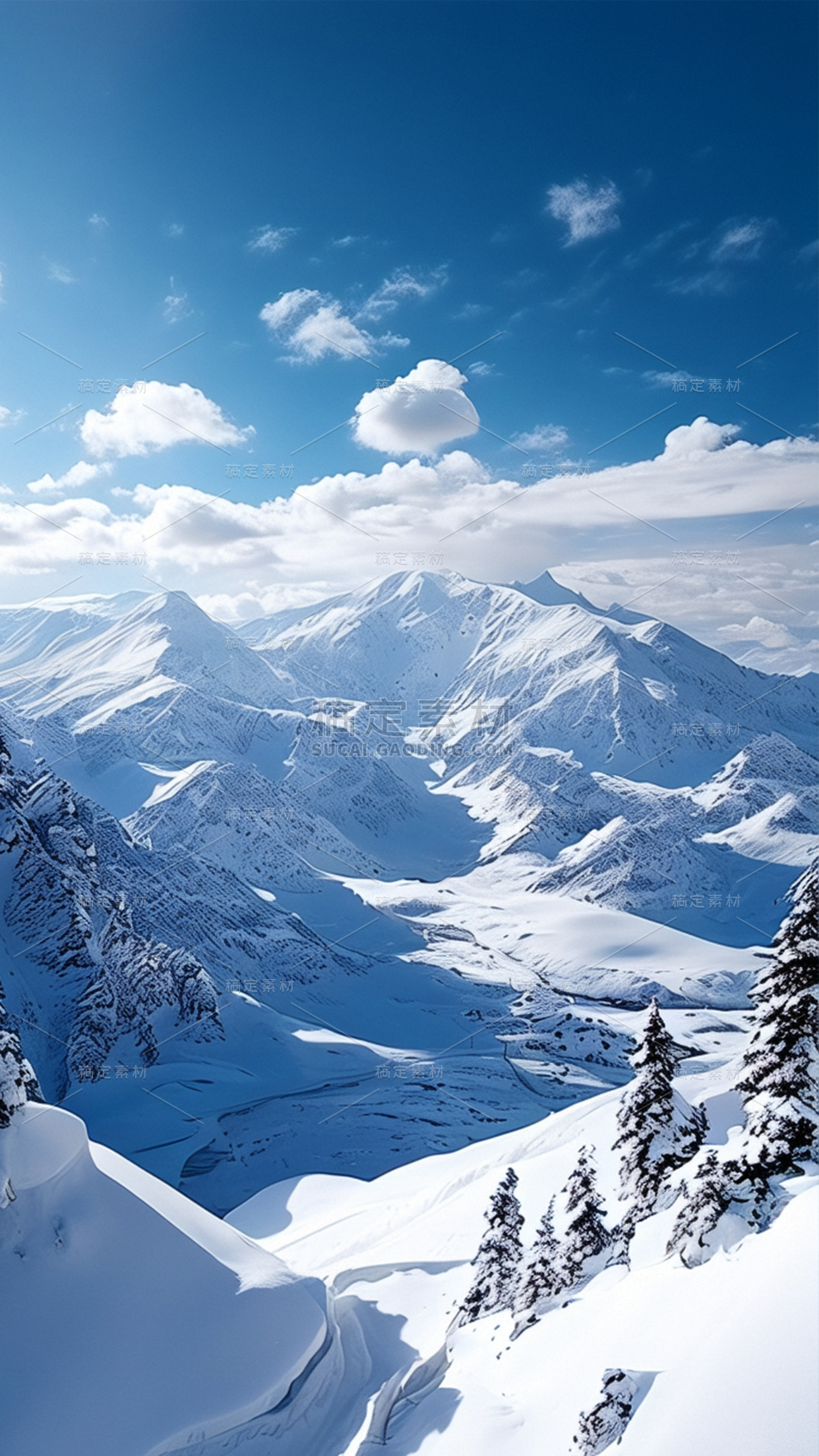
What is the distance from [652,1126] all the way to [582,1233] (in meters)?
2.86

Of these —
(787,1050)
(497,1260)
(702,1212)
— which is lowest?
(497,1260)

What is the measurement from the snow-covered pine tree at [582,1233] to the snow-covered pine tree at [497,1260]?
1569mm

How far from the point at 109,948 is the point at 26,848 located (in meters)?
13.1

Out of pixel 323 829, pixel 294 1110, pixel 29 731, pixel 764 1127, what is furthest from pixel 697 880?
pixel 29 731

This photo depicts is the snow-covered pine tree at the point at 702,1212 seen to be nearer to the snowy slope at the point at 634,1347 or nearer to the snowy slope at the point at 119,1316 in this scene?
the snowy slope at the point at 634,1347

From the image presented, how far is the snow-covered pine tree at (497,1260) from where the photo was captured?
51.5 feet

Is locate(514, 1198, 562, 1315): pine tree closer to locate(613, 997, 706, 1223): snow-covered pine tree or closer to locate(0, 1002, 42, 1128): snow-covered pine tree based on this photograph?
locate(613, 997, 706, 1223): snow-covered pine tree

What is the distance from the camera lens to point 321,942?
8844 cm

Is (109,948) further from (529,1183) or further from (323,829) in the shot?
(323,829)

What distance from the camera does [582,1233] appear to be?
49.8 ft

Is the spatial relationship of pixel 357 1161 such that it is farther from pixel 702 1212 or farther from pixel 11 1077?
pixel 702 1212

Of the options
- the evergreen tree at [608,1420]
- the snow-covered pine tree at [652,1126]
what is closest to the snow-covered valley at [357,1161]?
the evergreen tree at [608,1420]

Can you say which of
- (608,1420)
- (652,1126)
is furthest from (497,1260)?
(608,1420)

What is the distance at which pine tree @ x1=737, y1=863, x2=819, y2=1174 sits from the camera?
11.2m
